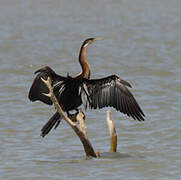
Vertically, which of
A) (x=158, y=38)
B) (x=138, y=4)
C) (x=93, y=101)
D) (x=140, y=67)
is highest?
(x=138, y=4)

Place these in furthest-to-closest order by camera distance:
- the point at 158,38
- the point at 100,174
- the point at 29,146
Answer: the point at 158,38
the point at 29,146
the point at 100,174

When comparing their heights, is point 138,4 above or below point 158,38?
above

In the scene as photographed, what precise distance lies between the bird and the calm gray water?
65 cm

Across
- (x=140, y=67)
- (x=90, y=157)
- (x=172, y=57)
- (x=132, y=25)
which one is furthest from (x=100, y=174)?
(x=132, y=25)

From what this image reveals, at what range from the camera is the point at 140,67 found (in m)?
14.4

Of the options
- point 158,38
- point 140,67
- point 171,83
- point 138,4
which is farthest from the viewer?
point 138,4

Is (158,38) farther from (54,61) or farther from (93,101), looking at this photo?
(93,101)

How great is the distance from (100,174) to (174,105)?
4.01 metres

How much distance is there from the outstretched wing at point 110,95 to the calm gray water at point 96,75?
2.10 ft

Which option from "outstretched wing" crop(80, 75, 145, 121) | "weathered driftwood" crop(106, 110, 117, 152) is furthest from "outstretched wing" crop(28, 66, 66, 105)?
"weathered driftwood" crop(106, 110, 117, 152)

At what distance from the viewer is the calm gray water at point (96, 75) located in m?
8.41

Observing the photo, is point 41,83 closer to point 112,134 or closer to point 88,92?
point 88,92

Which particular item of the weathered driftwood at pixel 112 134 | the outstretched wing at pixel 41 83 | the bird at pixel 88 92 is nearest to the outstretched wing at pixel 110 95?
the bird at pixel 88 92

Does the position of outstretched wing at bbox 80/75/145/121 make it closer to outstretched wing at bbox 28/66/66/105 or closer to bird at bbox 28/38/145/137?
bird at bbox 28/38/145/137
